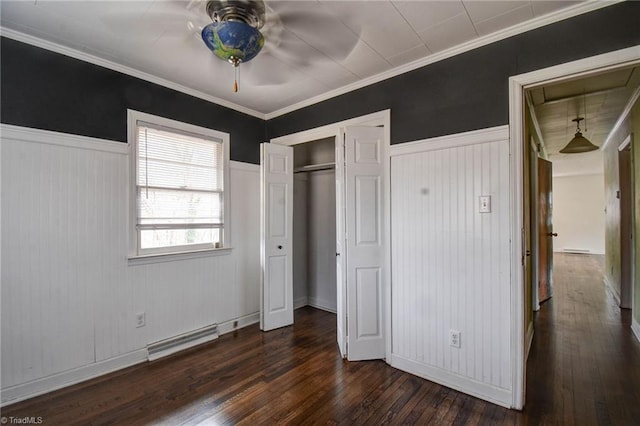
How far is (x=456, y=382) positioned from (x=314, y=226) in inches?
106

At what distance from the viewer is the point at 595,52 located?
1.81 meters

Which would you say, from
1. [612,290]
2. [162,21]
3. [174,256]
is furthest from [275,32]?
[612,290]

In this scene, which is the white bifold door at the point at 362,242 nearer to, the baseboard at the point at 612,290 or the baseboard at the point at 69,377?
the baseboard at the point at 69,377

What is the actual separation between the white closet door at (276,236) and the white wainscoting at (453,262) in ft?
4.77

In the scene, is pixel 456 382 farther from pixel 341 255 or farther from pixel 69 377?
pixel 69 377

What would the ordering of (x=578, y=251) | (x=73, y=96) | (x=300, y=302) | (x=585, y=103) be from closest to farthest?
(x=73, y=96) → (x=585, y=103) → (x=300, y=302) → (x=578, y=251)

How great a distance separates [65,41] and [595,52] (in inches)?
146

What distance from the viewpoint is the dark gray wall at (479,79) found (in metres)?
1.79

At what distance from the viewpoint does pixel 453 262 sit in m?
2.33

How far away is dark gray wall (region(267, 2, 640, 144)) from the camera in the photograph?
1.79m

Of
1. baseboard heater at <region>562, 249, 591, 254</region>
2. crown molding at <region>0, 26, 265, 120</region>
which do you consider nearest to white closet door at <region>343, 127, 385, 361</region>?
crown molding at <region>0, 26, 265, 120</region>

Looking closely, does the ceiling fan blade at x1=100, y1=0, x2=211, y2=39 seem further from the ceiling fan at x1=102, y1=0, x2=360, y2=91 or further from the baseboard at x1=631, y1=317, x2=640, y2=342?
the baseboard at x1=631, y1=317, x2=640, y2=342

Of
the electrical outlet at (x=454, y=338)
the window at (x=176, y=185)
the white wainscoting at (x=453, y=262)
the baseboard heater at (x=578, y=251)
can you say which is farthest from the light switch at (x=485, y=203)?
the baseboard heater at (x=578, y=251)

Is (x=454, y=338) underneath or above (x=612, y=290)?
above
